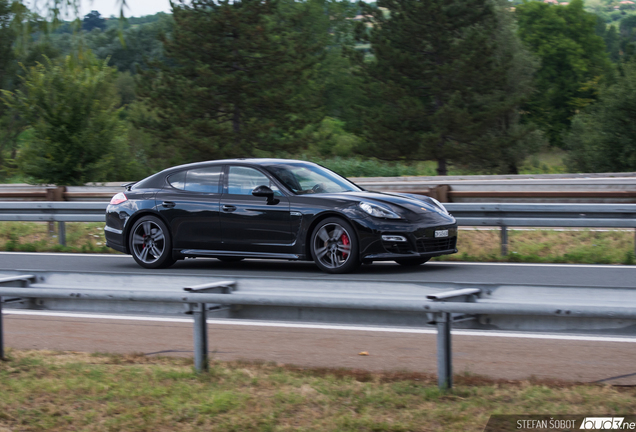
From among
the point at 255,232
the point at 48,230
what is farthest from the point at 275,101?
the point at 255,232

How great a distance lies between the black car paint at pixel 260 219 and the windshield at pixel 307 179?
12 cm

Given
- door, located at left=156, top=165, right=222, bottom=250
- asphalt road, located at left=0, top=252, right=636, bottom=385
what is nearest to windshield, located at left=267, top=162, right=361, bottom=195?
door, located at left=156, top=165, right=222, bottom=250

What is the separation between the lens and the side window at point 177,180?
10461 mm

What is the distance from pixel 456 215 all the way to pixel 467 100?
27879 millimetres

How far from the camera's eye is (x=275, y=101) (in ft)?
126

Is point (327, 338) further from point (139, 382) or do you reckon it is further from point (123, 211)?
point (123, 211)

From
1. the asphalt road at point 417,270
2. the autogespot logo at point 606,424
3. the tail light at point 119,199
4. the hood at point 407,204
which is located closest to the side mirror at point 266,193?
the hood at point 407,204

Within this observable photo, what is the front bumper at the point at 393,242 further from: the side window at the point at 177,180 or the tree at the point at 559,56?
the tree at the point at 559,56

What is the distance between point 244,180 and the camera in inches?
394

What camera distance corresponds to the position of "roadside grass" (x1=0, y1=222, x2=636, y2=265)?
1147cm

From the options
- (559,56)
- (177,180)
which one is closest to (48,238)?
(177,180)

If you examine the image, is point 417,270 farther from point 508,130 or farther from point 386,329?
point 508,130

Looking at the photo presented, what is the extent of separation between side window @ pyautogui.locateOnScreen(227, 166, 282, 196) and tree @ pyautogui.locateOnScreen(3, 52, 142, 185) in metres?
12.0

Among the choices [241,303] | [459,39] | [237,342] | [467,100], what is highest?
[459,39]
